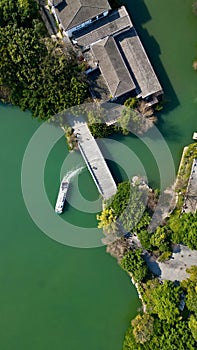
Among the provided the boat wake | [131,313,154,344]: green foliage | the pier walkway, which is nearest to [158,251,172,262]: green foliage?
[131,313,154,344]: green foliage

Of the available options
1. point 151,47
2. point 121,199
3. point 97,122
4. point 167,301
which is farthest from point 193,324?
point 151,47

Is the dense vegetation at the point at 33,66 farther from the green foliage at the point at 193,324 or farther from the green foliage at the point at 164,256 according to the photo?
the green foliage at the point at 193,324

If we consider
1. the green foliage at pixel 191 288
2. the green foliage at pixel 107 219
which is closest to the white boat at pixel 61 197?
the green foliage at pixel 107 219

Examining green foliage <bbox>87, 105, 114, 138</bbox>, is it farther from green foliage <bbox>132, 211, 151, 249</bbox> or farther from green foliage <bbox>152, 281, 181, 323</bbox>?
green foliage <bbox>152, 281, 181, 323</bbox>

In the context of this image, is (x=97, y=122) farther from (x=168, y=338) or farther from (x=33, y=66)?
(x=168, y=338)

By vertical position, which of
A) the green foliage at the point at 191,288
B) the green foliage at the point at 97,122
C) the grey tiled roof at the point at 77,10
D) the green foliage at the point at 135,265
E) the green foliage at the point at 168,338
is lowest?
the green foliage at the point at 168,338

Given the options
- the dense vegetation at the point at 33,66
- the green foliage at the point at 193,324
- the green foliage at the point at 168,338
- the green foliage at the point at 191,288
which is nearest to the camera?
the green foliage at the point at 193,324

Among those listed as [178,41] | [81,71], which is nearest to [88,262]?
[81,71]
